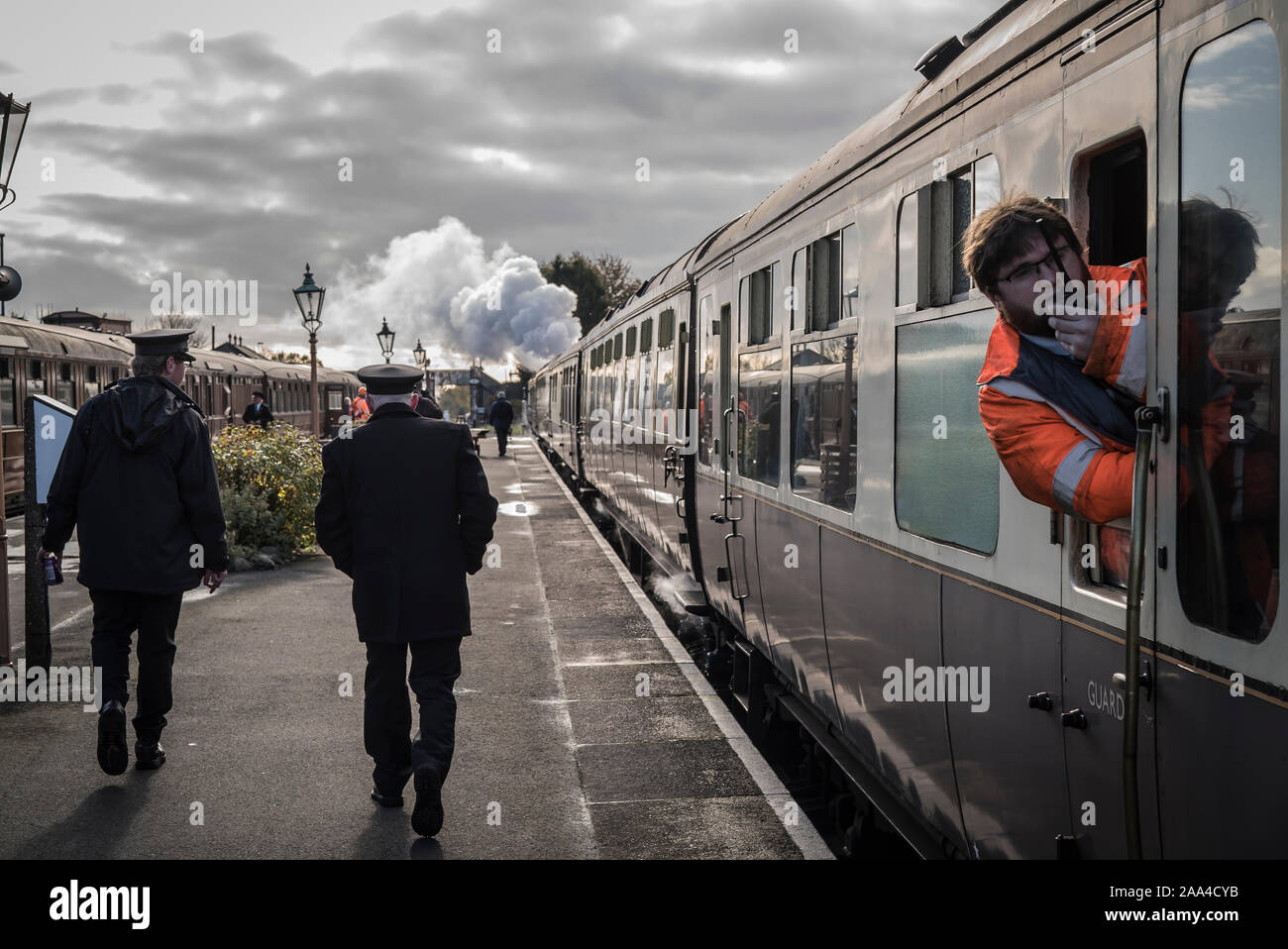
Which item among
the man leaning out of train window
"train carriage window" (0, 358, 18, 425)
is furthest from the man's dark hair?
"train carriage window" (0, 358, 18, 425)

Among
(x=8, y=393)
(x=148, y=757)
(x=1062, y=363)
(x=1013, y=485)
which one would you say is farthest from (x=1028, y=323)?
(x=8, y=393)

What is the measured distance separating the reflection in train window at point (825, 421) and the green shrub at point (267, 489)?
323 inches

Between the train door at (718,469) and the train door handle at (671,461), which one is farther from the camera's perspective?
the train door handle at (671,461)

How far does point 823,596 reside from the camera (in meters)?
5.18

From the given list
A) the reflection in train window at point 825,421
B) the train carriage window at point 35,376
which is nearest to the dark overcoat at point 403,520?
the reflection in train window at point 825,421

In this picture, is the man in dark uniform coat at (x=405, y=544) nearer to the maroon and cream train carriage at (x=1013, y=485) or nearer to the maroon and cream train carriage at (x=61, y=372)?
the maroon and cream train carriage at (x=1013, y=485)

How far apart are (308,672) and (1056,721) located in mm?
5695

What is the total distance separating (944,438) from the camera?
3646 millimetres

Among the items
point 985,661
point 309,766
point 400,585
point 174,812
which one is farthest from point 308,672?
point 985,661

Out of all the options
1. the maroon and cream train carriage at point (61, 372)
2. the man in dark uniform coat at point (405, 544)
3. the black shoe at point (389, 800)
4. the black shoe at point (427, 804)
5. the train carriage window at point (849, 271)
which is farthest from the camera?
the maroon and cream train carriage at point (61, 372)

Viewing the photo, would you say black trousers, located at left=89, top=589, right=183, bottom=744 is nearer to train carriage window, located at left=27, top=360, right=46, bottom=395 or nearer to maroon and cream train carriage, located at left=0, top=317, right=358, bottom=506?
maroon and cream train carriage, located at left=0, top=317, right=358, bottom=506

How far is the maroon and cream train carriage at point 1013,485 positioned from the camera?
2.21m

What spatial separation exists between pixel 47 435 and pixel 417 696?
3.72 m

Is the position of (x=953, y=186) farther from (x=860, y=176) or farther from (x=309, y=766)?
(x=309, y=766)
